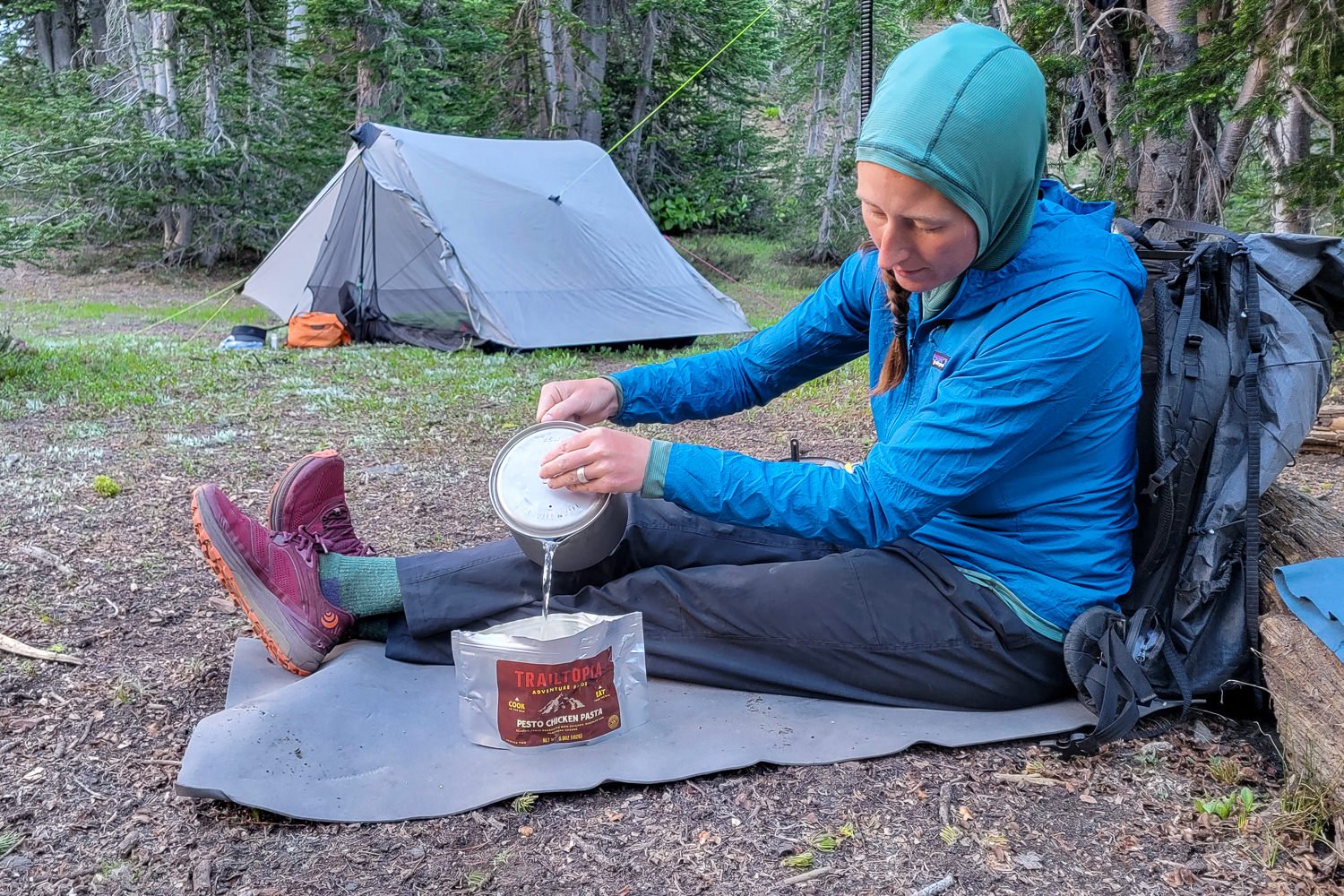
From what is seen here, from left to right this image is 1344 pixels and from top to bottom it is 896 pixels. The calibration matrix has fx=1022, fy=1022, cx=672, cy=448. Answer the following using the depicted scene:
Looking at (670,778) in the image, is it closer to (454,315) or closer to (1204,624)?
(1204,624)

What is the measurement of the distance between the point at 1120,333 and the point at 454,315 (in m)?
7.34

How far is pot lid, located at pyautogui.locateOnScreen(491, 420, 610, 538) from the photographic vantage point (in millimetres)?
2113

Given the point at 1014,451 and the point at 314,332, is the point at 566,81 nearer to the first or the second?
the point at 314,332

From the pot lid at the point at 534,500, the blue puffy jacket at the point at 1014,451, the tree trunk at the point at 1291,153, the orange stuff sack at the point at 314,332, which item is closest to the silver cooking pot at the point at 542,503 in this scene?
the pot lid at the point at 534,500

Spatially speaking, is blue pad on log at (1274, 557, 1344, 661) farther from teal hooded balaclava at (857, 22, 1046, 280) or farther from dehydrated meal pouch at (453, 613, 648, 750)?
dehydrated meal pouch at (453, 613, 648, 750)

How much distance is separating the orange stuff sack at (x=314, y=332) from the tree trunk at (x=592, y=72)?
6.05m

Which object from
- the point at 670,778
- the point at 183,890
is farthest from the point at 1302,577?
the point at 183,890

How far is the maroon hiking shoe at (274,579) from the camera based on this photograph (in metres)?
2.30

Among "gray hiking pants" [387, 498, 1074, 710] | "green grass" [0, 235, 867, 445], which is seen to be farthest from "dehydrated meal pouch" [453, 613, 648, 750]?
"green grass" [0, 235, 867, 445]

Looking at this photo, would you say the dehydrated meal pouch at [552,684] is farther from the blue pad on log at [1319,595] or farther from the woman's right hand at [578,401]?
the blue pad on log at [1319,595]

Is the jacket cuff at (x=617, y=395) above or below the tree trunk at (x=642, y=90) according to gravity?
below

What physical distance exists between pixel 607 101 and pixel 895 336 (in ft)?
44.5

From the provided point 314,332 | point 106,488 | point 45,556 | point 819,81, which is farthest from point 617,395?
point 819,81

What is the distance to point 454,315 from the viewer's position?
8703 mm
